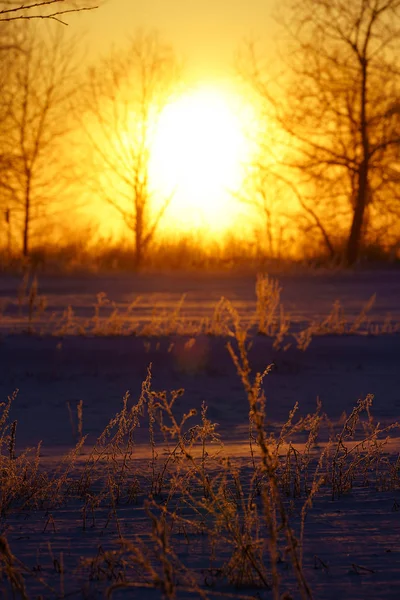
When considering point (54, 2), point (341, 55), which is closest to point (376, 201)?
point (341, 55)

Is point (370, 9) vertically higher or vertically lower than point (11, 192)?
higher

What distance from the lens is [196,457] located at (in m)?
5.39

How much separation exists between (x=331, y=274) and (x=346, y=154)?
9.17ft

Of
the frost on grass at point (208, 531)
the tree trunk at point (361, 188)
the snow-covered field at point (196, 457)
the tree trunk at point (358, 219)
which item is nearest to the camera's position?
the frost on grass at point (208, 531)

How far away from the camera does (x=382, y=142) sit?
21516mm

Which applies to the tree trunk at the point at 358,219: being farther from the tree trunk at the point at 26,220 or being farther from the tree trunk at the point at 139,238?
the tree trunk at the point at 26,220

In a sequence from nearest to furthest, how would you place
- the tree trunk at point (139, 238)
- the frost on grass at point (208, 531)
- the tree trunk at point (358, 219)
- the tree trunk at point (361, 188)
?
the frost on grass at point (208, 531)
the tree trunk at point (361, 188)
the tree trunk at point (358, 219)
the tree trunk at point (139, 238)

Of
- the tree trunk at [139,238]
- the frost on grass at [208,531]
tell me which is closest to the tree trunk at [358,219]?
the tree trunk at [139,238]

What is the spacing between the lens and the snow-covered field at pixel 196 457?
3172 mm

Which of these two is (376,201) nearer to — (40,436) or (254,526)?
(40,436)

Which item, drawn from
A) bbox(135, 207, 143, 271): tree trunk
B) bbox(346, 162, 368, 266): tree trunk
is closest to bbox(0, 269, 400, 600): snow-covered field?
bbox(346, 162, 368, 266): tree trunk

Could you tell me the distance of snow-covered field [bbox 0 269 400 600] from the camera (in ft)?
10.4

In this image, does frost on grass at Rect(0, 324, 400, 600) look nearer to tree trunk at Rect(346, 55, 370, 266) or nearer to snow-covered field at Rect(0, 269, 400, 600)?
snow-covered field at Rect(0, 269, 400, 600)

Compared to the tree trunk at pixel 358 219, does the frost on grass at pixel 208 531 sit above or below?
below
